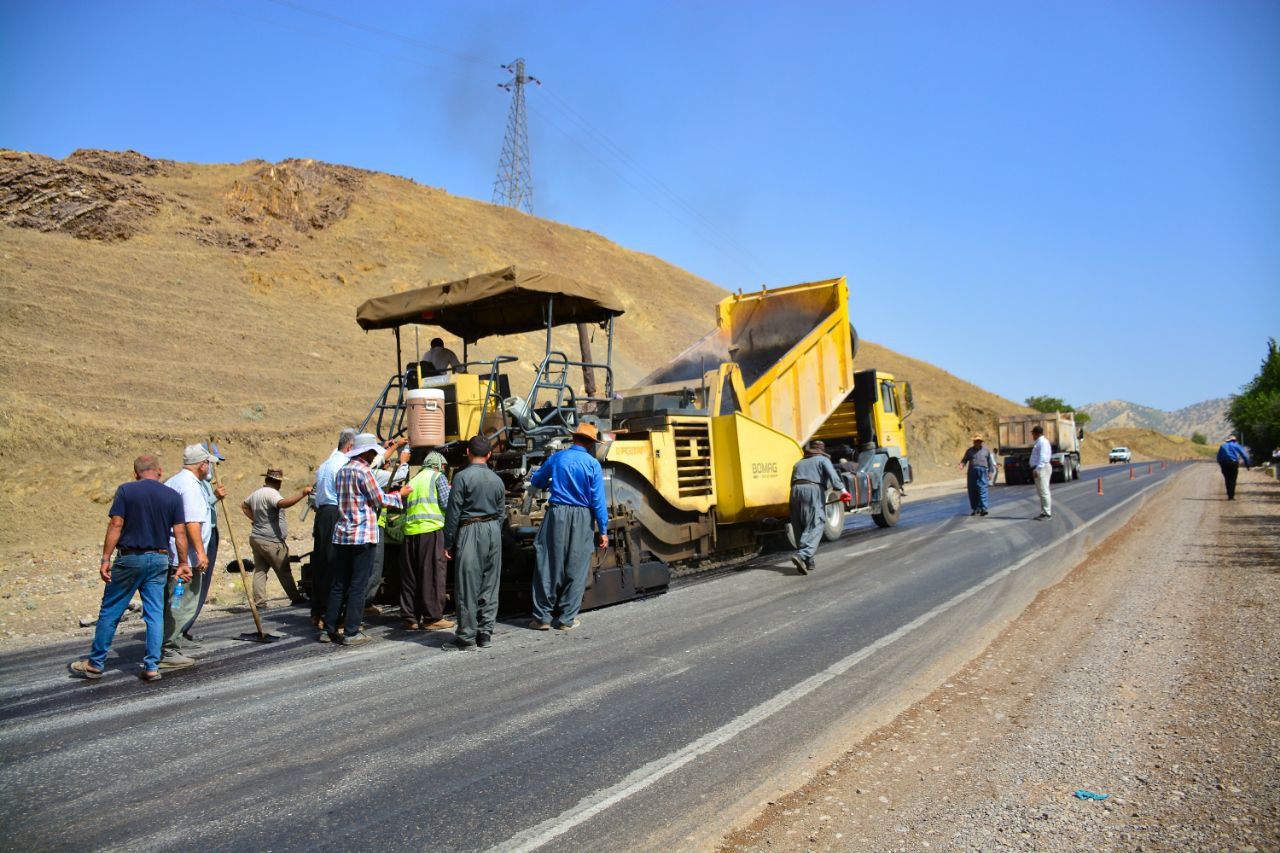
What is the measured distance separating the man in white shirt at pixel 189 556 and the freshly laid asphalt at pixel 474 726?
0.29 m

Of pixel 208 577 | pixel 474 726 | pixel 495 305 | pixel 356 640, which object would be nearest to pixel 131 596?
pixel 208 577

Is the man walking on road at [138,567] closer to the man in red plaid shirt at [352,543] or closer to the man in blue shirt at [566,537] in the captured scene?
the man in red plaid shirt at [352,543]

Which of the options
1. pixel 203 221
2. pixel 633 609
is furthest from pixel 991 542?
pixel 203 221

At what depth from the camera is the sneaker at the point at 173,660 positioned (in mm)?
6133

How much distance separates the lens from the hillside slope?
1831 cm

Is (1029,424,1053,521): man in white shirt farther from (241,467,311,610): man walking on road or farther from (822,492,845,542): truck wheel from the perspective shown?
(241,467,311,610): man walking on road

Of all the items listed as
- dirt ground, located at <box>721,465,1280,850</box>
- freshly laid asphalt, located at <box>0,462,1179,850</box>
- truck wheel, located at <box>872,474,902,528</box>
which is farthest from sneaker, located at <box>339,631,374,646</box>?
truck wheel, located at <box>872,474,902,528</box>

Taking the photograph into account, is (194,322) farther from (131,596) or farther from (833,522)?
(131,596)

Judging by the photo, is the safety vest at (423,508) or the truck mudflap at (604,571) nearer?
the safety vest at (423,508)

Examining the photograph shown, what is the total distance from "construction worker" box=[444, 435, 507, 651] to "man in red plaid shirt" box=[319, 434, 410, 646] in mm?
640

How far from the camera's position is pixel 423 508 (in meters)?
7.41

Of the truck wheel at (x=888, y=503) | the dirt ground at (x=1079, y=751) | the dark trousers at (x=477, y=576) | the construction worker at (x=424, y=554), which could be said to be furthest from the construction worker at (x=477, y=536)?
the truck wheel at (x=888, y=503)

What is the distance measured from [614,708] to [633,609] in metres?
3.13

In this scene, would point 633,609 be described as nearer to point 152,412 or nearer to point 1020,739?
A: point 1020,739
